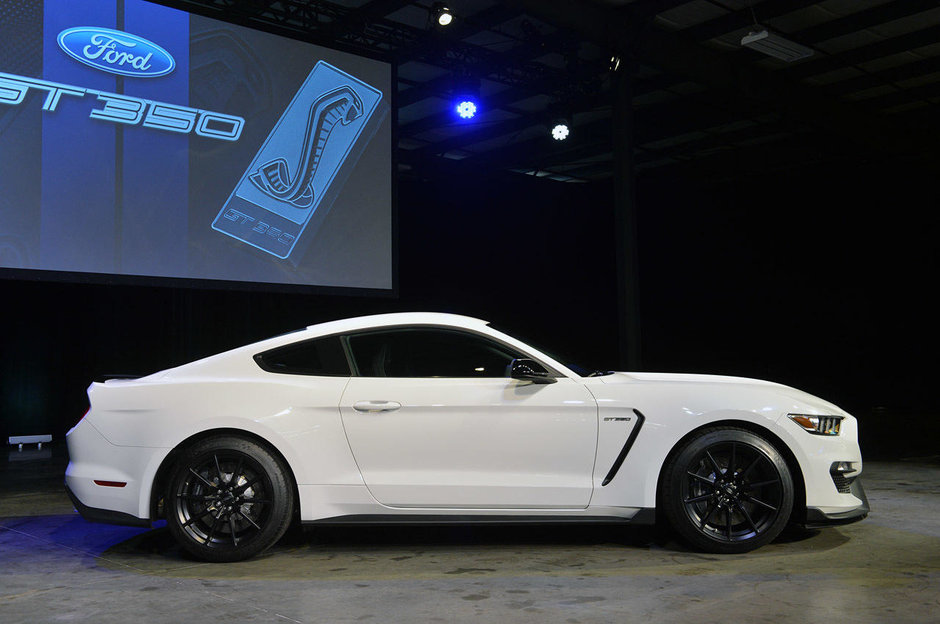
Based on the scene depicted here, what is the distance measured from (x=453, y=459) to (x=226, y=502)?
1097 millimetres

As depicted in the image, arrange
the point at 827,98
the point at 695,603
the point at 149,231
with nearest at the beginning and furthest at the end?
the point at 695,603
the point at 149,231
the point at 827,98

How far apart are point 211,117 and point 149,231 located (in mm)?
1333

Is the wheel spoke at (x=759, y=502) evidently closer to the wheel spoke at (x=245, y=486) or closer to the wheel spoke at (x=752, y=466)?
the wheel spoke at (x=752, y=466)

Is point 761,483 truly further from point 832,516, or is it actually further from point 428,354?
point 428,354

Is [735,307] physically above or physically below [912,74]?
below

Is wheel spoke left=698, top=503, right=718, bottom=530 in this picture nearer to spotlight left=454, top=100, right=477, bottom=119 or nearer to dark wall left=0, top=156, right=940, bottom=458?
spotlight left=454, top=100, right=477, bottom=119

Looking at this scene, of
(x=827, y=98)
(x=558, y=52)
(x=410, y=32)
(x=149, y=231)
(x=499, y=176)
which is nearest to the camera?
(x=149, y=231)

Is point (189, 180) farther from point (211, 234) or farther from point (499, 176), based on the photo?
point (499, 176)

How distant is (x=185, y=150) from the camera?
7.95m

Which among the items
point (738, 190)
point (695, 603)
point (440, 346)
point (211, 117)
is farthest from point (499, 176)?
point (695, 603)

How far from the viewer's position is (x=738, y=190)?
53.7ft

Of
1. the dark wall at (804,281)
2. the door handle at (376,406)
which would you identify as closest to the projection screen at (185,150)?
the door handle at (376,406)

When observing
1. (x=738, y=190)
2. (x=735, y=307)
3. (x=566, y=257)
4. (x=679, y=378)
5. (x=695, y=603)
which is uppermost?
(x=738, y=190)

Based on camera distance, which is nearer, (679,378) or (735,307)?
(679,378)
